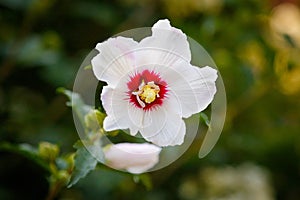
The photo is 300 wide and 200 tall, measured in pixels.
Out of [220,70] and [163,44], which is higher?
[163,44]

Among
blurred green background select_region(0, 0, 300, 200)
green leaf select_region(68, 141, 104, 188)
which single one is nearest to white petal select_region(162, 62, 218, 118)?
green leaf select_region(68, 141, 104, 188)

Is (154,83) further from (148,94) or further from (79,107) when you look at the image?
(79,107)

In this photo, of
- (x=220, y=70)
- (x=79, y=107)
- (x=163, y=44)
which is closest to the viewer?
(x=163, y=44)

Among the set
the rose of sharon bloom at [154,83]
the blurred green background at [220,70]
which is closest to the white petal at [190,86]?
the rose of sharon bloom at [154,83]

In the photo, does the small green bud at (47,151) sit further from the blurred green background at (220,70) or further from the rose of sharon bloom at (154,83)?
the blurred green background at (220,70)

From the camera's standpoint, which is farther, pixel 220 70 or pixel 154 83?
pixel 220 70

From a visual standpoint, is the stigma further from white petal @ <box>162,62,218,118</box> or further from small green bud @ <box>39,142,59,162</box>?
small green bud @ <box>39,142,59,162</box>

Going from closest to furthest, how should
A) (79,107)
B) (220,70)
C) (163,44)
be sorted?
(163,44), (79,107), (220,70)

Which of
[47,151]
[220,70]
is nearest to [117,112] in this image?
[47,151]
